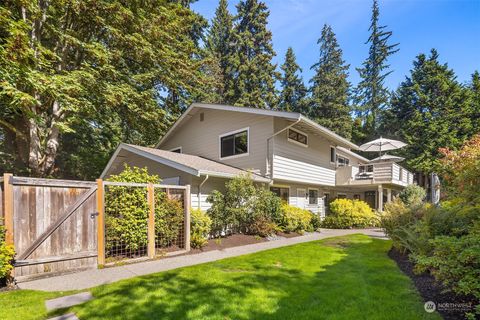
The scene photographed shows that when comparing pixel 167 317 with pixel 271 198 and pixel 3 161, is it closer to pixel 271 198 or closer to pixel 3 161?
pixel 271 198

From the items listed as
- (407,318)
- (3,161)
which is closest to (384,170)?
(407,318)

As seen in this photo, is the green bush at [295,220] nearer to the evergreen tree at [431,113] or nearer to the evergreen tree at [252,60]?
the evergreen tree at [252,60]

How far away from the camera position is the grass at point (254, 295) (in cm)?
374

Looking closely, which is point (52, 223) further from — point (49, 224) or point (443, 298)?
point (443, 298)

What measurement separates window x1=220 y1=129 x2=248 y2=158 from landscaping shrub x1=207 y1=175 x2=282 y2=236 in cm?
284

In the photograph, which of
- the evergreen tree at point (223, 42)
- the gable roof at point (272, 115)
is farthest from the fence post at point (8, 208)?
the evergreen tree at point (223, 42)

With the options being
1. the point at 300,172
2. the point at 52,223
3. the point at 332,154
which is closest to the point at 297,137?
the point at 300,172

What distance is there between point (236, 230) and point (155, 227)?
4.37m

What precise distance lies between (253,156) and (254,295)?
896cm

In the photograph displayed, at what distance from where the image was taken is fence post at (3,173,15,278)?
509 cm

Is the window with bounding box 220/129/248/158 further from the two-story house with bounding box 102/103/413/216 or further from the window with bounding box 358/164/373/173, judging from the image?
the window with bounding box 358/164/373/173

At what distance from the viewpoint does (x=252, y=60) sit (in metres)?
28.7

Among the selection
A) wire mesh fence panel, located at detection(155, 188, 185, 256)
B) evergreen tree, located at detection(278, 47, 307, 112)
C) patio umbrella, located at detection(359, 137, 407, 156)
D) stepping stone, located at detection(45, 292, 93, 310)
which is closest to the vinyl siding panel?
patio umbrella, located at detection(359, 137, 407, 156)

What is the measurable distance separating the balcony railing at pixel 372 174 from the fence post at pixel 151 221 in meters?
13.3
